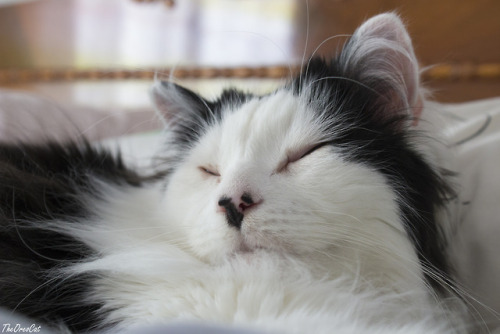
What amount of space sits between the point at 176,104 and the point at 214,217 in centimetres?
47

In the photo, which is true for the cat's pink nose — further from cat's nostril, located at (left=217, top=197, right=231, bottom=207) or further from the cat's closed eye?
the cat's closed eye

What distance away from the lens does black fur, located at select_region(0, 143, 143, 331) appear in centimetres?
75

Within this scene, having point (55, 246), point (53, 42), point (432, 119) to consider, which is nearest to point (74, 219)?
point (55, 246)

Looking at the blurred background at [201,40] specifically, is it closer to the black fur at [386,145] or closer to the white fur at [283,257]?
the black fur at [386,145]

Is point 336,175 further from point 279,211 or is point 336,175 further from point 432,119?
point 432,119

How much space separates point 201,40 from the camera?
2848mm

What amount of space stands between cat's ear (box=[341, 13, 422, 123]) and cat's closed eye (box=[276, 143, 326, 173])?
18 cm

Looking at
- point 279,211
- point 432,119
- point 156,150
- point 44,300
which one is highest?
point 432,119

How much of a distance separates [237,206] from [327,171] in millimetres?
176

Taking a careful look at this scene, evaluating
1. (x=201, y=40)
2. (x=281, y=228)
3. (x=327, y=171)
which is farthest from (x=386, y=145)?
(x=201, y=40)

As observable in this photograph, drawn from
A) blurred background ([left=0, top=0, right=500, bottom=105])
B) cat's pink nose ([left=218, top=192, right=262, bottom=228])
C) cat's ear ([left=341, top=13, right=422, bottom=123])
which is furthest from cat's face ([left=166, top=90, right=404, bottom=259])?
blurred background ([left=0, top=0, right=500, bottom=105])

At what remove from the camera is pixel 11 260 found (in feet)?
2.65

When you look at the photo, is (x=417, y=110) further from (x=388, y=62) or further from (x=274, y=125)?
(x=274, y=125)

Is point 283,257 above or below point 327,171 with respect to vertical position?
below
